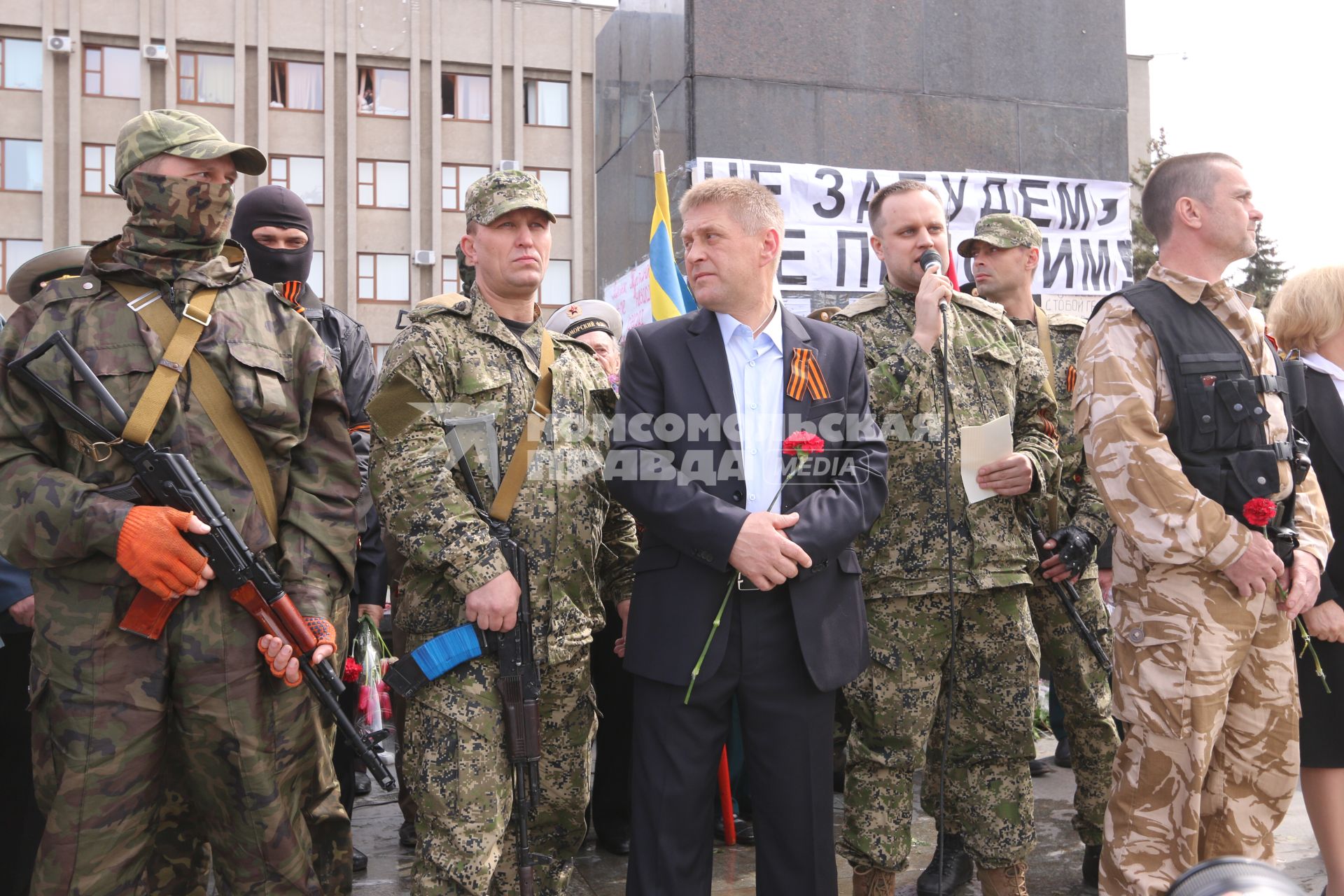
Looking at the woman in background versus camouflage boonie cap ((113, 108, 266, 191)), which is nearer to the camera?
camouflage boonie cap ((113, 108, 266, 191))

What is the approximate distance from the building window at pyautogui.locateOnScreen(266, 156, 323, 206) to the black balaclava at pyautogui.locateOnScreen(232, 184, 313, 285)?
29075 millimetres

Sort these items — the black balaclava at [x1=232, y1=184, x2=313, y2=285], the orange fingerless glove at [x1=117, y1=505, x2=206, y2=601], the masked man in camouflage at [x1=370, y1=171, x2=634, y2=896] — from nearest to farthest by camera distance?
the orange fingerless glove at [x1=117, y1=505, x2=206, y2=601] → the masked man in camouflage at [x1=370, y1=171, x2=634, y2=896] → the black balaclava at [x1=232, y1=184, x2=313, y2=285]

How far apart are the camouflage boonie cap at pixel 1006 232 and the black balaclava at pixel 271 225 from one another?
9.48 ft

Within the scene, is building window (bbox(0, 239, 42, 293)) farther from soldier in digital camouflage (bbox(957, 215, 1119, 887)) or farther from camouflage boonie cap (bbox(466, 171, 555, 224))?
soldier in digital camouflage (bbox(957, 215, 1119, 887))

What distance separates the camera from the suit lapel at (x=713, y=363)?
10.4ft

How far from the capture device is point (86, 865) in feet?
8.70

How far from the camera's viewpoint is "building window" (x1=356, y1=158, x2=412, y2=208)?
3198 cm

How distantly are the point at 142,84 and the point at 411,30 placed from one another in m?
7.90

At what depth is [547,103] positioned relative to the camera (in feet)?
110

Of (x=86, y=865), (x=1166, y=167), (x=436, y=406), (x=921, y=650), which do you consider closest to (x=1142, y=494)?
(x=921, y=650)

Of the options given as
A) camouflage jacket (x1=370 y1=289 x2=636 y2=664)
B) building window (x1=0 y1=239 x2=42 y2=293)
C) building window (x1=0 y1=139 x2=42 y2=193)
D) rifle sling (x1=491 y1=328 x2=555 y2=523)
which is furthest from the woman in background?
building window (x1=0 y1=139 x2=42 y2=193)

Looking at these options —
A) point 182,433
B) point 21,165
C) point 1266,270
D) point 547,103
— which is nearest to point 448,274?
A: point 547,103

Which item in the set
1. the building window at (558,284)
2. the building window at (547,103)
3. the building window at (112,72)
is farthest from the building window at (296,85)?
the building window at (558,284)

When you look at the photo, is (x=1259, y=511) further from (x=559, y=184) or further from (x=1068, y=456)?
(x=559, y=184)
